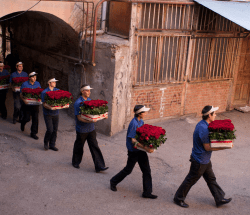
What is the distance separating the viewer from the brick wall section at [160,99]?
9930 mm

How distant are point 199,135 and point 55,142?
4.24 meters

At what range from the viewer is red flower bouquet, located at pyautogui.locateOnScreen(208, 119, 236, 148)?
18.6ft

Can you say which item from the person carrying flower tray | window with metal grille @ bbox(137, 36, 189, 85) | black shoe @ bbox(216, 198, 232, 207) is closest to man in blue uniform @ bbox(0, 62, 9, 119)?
window with metal grille @ bbox(137, 36, 189, 85)

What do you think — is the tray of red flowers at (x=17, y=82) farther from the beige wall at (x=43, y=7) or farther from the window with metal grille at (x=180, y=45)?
the window with metal grille at (x=180, y=45)

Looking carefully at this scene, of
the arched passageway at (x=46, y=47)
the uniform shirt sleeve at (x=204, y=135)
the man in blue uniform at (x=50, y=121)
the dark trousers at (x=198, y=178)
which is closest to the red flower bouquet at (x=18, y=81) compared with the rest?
the arched passageway at (x=46, y=47)

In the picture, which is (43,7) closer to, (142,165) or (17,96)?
(17,96)

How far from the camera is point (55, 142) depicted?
8.82m

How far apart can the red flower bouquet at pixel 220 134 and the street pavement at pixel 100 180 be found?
134 cm

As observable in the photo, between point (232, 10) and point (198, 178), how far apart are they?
5.86m

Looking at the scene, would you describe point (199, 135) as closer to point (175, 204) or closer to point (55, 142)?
point (175, 204)

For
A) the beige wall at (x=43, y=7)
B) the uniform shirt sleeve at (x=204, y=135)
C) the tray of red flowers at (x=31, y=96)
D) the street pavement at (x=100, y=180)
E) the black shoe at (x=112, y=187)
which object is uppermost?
the beige wall at (x=43, y=7)

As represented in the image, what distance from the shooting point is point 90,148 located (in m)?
7.18

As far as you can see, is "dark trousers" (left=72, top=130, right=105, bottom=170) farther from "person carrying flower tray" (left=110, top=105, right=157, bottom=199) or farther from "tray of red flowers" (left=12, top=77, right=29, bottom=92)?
"tray of red flowers" (left=12, top=77, right=29, bottom=92)

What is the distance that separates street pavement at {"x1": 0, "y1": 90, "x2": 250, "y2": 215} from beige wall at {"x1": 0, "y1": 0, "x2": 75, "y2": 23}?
3113 millimetres
